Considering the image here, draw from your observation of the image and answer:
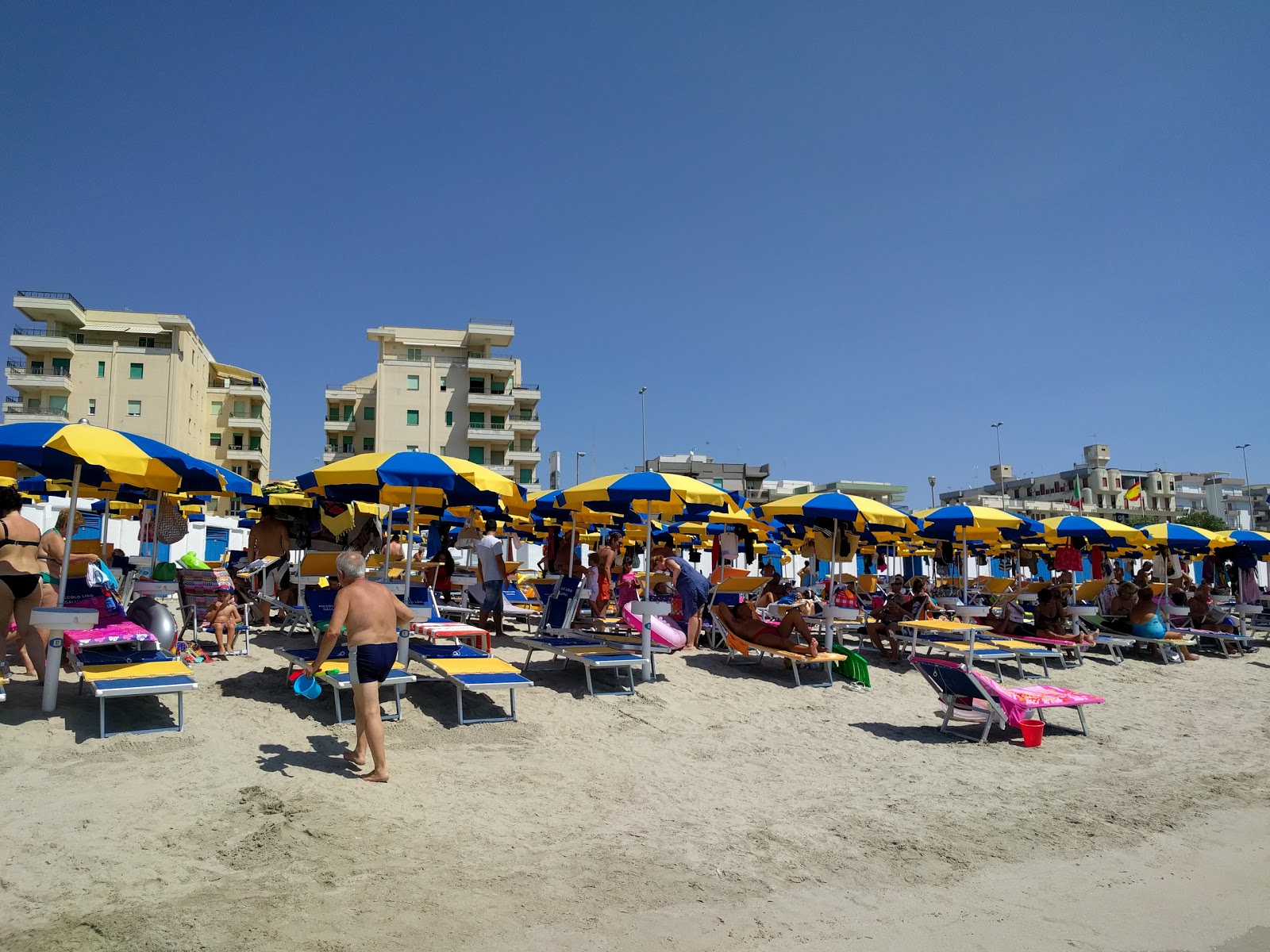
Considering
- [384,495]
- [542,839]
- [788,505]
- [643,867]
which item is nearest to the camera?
[643,867]

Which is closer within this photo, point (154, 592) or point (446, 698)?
point (446, 698)

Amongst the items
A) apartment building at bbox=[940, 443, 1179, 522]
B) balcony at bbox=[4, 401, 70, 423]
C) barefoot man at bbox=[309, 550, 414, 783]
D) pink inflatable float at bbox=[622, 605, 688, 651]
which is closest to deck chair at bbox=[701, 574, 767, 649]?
pink inflatable float at bbox=[622, 605, 688, 651]

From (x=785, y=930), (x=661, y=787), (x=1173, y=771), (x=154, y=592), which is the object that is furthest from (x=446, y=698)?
(x=1173, y=771)

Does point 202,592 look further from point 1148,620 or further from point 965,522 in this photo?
point 1148,620

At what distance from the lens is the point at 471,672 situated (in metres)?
6.74

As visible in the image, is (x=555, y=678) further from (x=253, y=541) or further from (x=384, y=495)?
(x=253, y=541)

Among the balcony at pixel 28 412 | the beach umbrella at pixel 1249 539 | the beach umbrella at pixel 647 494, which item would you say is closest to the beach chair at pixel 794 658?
the beach umbrella at pixel 647 494

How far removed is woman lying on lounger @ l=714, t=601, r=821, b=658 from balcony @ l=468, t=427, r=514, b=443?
144ft

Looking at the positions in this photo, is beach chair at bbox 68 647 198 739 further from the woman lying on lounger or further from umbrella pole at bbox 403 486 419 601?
the woman lying on lounger

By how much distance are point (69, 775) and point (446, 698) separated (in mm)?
2865

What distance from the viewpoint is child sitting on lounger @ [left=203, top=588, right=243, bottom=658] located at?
8.48 m

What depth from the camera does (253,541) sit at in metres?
11.4

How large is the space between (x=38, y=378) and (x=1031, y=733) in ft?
179

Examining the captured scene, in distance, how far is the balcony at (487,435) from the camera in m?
52.7
